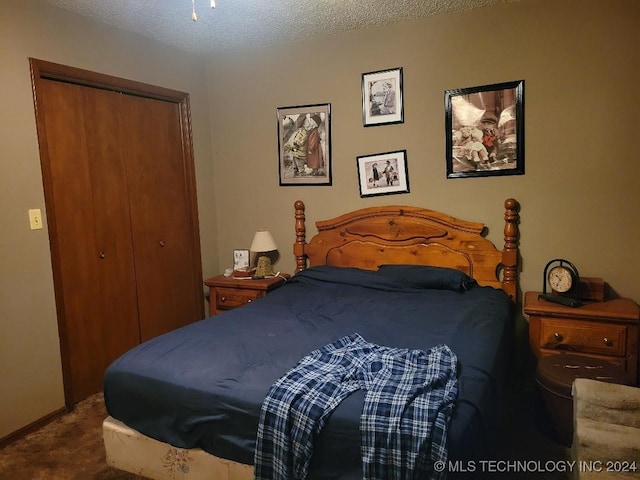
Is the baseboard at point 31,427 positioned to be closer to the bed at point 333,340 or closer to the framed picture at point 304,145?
the bed at point 333,340

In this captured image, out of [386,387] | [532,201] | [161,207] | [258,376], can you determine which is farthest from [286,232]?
[386,387]

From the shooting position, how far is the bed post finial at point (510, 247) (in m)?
2.80

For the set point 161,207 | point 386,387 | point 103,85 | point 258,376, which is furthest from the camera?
point 161,207

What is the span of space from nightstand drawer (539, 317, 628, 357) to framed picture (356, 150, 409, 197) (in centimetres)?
128

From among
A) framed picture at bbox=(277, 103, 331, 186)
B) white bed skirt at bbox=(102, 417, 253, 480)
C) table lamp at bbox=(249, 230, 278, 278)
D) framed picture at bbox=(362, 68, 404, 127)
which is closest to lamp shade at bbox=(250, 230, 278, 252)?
table lamp at bbox=(249, 230, 278, 278)

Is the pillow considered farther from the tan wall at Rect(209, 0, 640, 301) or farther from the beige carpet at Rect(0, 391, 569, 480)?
the beige carpet at Rect(0, 391, 569, 480)

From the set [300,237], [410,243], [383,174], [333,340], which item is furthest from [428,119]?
[333,340]

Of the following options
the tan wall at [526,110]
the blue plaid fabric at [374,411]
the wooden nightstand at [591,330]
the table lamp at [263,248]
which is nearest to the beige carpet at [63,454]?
the blue plaid fabric at [374,411]

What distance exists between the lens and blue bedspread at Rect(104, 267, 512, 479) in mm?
1379

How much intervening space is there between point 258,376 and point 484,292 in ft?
5.45

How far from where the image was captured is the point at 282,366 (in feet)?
5.56

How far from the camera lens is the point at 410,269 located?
9.54ft

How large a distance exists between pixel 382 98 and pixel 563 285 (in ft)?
5.50

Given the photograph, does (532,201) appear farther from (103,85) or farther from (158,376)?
(103,85)
